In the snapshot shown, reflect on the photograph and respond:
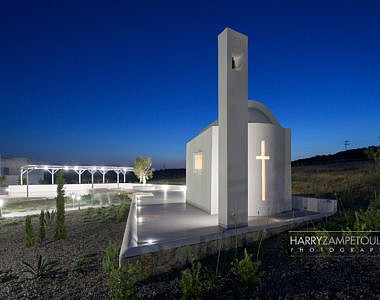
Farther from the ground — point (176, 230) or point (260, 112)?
point (260, 112)

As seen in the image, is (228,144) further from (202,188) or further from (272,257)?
(202,188)

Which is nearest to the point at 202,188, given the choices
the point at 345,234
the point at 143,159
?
the point at 345,234

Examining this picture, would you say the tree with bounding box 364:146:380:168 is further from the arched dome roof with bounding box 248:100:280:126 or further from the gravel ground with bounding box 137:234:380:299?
the gravel ground with bounding box 137:234:380:299

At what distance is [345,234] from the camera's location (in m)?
5.18

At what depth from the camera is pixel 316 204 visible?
9.75 metres

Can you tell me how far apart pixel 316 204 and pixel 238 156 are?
16.3 feet

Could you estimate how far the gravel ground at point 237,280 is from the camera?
3383 mm

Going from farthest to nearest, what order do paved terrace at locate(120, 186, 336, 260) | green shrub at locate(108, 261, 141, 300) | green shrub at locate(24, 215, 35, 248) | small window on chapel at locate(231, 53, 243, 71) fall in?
green shrub at locate(24, 215, 35, 248)
small window on chapel at locate(231, 53, 243, 71)
paved terrace at locate(120, 186, 336, 260)
green shrub at locate(108, 261, 141, 300)

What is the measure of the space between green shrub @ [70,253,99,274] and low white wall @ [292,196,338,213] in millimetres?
7570

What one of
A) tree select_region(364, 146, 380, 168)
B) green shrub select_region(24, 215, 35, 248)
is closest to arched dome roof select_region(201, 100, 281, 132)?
tree select_region(364, 146, 380, 168)

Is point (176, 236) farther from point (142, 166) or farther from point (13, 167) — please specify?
point (13, 167)

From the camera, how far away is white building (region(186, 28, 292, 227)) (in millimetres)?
6559

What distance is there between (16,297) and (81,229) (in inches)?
183

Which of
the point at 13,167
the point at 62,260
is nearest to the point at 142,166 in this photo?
the point at 13,167
